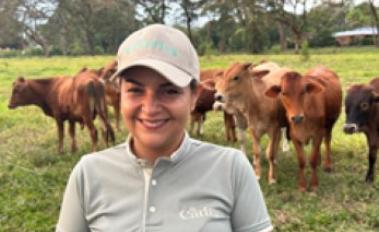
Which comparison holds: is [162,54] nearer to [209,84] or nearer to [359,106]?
[359,106]

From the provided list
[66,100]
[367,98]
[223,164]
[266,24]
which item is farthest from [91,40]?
[223,164]

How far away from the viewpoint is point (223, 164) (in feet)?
5.91

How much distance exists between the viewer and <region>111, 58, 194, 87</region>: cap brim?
1.64 metres

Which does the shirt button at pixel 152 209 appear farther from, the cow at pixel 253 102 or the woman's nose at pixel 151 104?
the cow at pixel 253 102

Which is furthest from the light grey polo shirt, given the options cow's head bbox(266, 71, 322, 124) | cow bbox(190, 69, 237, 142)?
cow bbox(190, 69, 237, 142)

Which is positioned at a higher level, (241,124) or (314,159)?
(241,124)

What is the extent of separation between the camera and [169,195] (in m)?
1.74

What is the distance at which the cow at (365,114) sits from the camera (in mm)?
5996

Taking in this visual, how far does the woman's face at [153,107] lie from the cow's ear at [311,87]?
4.22m

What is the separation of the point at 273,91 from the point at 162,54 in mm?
4463

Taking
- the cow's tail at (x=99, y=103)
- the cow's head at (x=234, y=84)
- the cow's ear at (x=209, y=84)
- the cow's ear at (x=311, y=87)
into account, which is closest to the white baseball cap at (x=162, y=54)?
the cow's ear at (x=311, y=87)

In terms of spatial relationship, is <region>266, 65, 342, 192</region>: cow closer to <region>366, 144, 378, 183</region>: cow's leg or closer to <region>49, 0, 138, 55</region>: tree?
<region>366, 144, 378, 183</region>: cow's leg

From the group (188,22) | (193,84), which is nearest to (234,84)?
(193,84)

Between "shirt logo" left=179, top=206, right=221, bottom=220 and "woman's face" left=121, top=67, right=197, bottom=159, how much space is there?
0.21m
